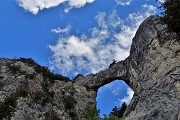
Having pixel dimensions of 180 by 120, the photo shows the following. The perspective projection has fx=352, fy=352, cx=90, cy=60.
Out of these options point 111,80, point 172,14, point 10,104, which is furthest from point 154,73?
point 111,80

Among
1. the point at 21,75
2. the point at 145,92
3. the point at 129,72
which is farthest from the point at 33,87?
the point at 145,92

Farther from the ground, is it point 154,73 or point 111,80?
point 111,80

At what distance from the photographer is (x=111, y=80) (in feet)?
205

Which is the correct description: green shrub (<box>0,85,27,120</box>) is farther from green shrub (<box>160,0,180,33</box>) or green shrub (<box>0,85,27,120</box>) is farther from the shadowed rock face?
green shrub (<box>160,0,180,33</box>)

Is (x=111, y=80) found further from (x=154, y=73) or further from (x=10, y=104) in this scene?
(x=154, y=73)

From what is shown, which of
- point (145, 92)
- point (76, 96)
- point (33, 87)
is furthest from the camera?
point (76, 96)

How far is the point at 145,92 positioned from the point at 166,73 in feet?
10.2

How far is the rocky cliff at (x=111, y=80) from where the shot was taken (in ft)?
119

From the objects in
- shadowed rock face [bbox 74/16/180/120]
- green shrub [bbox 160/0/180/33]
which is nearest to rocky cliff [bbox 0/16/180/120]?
shadowed rock face [bbox 74/16/180/120]

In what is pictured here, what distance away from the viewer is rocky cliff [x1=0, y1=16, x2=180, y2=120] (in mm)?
36281

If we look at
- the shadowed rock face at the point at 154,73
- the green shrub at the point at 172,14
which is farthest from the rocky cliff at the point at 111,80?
the green shrub at the point at 172,14

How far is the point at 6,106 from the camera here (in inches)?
1800

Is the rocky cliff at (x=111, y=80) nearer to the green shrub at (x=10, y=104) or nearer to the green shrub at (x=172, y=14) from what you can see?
the green shrub at (x=10, y=104)

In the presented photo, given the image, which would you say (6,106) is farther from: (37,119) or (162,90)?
(162,90)
